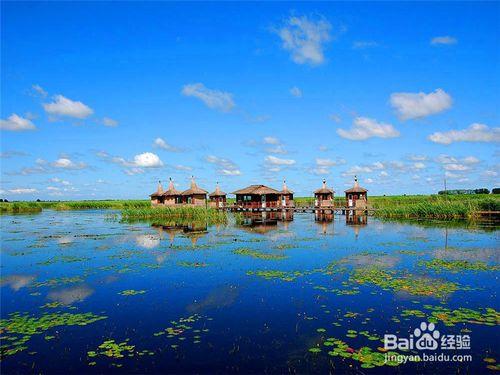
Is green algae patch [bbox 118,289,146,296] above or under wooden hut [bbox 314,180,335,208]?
under

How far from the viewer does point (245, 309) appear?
9867 millimetres

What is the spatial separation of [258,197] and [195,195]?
898 centimetres

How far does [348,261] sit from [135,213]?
3445cm

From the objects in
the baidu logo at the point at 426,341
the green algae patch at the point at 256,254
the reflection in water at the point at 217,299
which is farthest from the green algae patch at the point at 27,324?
the green algae patch at the point at 256,254

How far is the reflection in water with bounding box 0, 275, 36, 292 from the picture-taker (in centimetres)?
1254

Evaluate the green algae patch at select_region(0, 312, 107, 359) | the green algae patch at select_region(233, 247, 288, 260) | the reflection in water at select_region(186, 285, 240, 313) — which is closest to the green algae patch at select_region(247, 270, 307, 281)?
the reflection in water at select_region(186, 285, 240, 313)

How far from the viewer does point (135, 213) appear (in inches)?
1785

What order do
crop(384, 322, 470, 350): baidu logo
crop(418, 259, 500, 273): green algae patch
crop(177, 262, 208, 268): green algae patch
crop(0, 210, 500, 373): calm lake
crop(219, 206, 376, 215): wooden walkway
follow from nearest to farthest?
crop(0, 210, 500, 373): calm lake
crop(384, 322, 470, 350): baidu logo
crop(418, 259, 500, 273): green algae patch
crop(177, 262, 208, 268): green algae patch
crop(219, 206, 376, 215): wooden walkway

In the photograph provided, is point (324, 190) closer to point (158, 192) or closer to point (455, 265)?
point (158, 192)

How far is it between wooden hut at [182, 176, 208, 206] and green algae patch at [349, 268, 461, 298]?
1570 inches

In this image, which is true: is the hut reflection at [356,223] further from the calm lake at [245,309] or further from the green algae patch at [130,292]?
the green algae patch at [130,292]

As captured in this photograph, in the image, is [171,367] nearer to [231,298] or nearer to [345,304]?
[231,298]

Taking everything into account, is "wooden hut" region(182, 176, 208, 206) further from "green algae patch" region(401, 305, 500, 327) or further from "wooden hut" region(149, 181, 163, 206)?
"green algae patch" region(401, 305, 500, 327)

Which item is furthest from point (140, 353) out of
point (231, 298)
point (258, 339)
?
point (231, 298)
